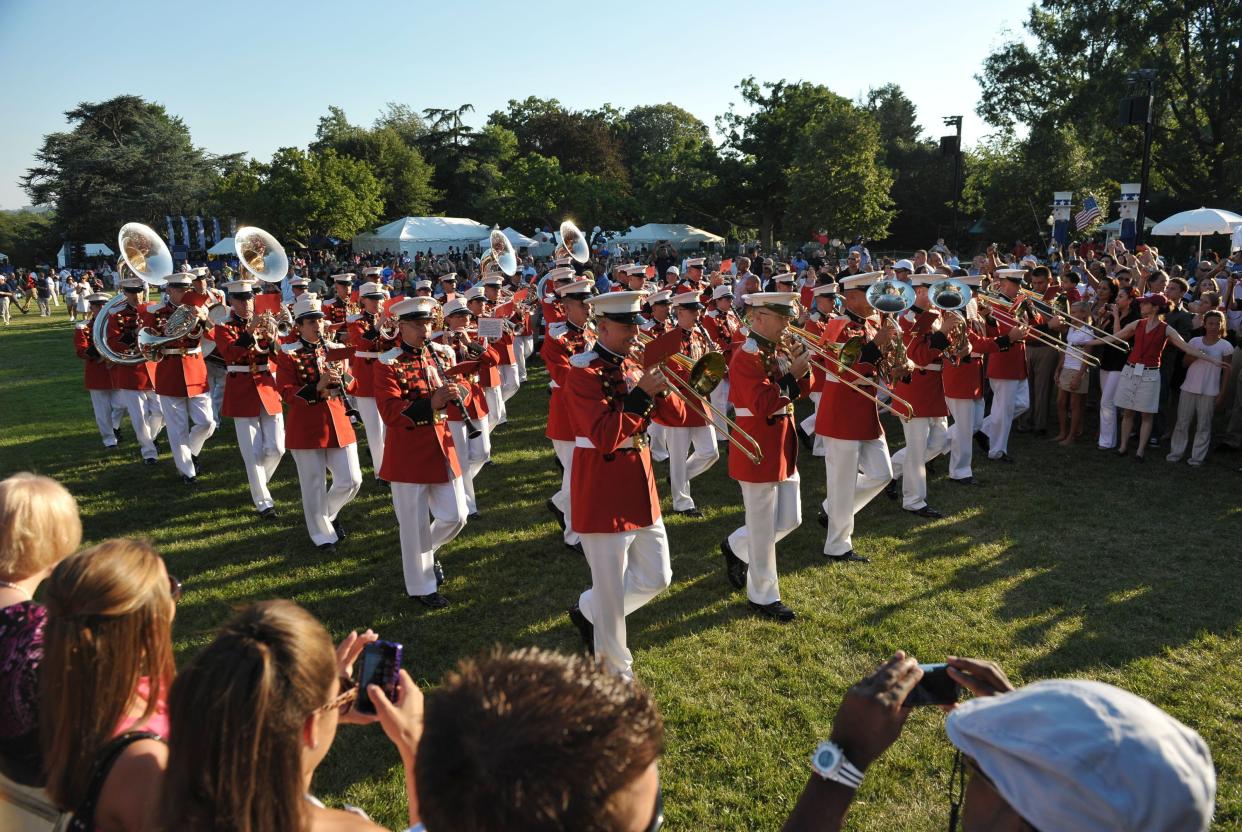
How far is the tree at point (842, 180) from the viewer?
36219 mm

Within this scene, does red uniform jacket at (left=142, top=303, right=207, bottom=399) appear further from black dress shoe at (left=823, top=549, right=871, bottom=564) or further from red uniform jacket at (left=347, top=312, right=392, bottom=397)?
black dress shoe at (left=823, top=549, right=871, bottom=564)

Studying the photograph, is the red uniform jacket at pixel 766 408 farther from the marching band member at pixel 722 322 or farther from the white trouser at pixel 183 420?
the white trouser at pixel 183 420

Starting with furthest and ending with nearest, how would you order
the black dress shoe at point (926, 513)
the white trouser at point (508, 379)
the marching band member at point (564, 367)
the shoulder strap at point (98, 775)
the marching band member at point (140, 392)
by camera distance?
the white trouser at point (508, 379), the marching band member at point (140, 392), the black dress shoe at point (926, 513), the marching band member at point (564, 367), the shoulder strap at point (98, 775)

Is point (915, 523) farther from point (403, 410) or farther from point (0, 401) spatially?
point (0, 401)

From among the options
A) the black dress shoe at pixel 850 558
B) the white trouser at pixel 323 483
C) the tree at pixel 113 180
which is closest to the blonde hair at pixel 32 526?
the white trouser at pixel 323 483

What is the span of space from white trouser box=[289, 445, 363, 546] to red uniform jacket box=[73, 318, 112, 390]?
248 inches

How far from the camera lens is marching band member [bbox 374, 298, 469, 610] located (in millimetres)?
6816

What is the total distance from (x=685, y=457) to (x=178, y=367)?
693 cm

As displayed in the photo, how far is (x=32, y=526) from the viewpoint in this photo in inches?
105

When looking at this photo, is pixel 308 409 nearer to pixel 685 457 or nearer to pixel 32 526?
pixel 685 457

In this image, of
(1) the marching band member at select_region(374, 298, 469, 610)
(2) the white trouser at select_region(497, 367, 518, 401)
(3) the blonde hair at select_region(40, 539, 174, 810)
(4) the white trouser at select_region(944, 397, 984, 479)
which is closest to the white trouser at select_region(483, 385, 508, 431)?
(2) the white trouser at select_region(497, 367, 518, 401)

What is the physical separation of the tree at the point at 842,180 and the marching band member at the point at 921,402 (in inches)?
1140

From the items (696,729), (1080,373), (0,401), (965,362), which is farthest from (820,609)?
(0,401)

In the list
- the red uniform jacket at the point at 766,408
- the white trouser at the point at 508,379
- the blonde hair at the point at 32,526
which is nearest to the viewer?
the blonde hair at the point at 32,526
